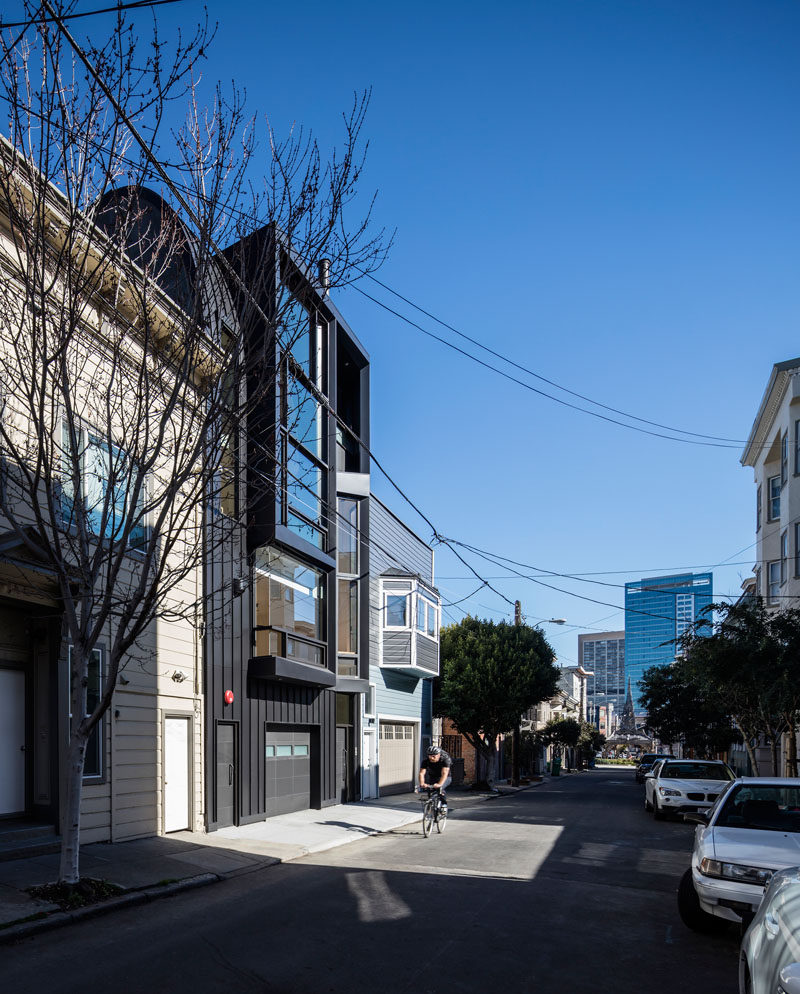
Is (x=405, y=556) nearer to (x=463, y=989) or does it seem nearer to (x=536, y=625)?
(x=536, y=625)

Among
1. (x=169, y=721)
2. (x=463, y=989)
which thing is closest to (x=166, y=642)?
(x=169, y=721)

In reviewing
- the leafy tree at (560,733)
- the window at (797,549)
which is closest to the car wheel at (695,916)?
the window at (797,549)

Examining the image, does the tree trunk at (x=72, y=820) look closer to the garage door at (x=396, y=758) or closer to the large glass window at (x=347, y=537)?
the large glass window at (x=347, y=537)

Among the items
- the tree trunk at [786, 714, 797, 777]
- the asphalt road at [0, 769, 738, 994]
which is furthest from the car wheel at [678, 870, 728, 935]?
the tree trunk at [786, 714, 797, 777]

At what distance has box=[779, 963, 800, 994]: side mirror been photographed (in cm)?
343

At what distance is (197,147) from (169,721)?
31.8ft

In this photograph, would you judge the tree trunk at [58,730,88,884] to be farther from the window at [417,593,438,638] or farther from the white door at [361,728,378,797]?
the window at [417,593,438,638]

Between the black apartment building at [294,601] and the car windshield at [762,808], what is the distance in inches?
299

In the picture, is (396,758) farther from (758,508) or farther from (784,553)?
(758,508)

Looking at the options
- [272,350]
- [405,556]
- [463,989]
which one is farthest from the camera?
[405,556]

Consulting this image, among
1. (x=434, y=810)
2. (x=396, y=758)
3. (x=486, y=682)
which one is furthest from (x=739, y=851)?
(x=486, y=682)

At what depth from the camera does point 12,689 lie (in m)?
12.5

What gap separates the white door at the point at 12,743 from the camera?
12.2 meters

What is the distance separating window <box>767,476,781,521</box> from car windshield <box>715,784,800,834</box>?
28956 mm
